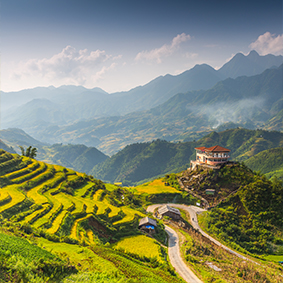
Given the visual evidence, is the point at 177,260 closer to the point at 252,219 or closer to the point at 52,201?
the point at 52,201

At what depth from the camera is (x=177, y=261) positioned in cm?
3550

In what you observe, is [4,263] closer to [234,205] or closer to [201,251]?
[201,251]

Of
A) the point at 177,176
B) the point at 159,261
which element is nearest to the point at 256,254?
the point at 159,261

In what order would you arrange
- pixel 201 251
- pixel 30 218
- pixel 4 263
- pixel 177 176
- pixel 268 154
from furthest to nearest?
pixel 268 154, pixel 177 176, pixel 201 251, pixel 30 218, pixel 4 263

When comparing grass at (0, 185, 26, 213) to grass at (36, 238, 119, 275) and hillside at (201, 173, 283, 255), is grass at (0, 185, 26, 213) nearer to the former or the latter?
grass at (36, 238, 119, 275)

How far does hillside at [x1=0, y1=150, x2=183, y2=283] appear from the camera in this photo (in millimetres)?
19156

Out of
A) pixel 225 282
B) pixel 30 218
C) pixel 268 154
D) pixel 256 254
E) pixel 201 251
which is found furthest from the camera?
pixel 268 154

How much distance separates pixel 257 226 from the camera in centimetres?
5616

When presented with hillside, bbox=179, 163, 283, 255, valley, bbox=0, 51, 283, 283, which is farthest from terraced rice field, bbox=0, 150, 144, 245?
hillside, bbox=179, 163, 283, 255

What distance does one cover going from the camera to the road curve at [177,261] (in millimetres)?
31203

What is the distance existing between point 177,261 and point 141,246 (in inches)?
242

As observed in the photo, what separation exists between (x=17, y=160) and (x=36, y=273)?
48.7m

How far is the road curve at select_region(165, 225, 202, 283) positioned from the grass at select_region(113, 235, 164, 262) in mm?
2849

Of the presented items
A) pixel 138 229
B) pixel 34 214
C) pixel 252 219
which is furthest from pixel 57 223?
pixel 252 219
